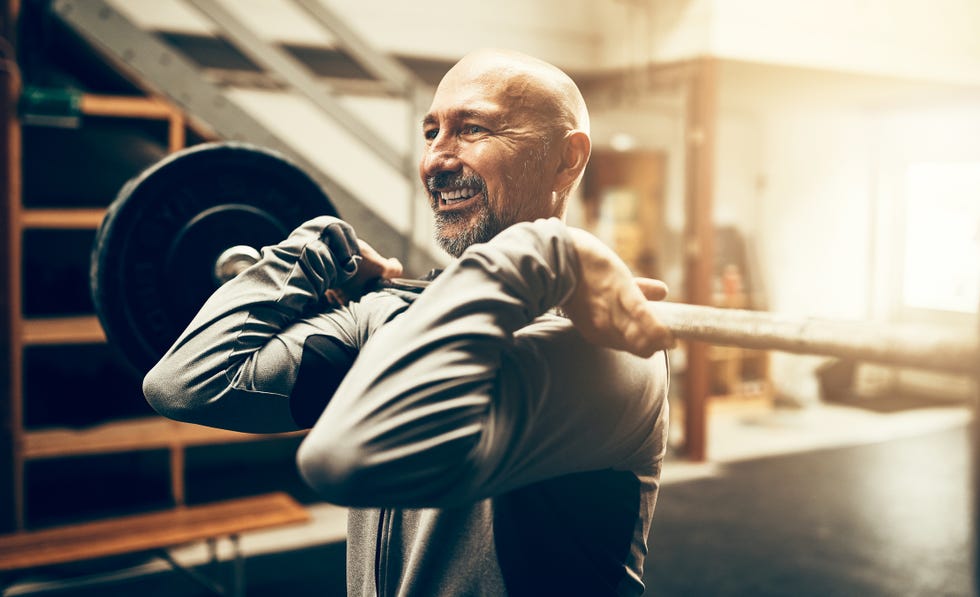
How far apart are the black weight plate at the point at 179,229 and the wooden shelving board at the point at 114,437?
2052mm

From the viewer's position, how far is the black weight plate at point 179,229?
118 centimetres

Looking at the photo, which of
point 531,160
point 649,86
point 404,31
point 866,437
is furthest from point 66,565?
point 866,437

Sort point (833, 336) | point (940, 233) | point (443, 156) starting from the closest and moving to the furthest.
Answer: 1. point (833, 336)
2. point (443, 156)
3. point (940, 233)

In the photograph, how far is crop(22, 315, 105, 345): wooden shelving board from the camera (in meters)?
3.06

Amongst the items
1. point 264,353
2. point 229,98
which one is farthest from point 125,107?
point 264,353

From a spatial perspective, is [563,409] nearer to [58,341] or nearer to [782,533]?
[58,341]

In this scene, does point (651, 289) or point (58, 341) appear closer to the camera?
point (651, 289)

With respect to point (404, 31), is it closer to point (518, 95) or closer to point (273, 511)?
point (273, 511)

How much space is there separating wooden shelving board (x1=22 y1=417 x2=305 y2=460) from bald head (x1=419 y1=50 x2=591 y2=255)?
→ 2.42 metres

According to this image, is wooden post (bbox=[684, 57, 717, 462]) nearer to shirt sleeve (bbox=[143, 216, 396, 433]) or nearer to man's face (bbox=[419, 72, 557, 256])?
man's face (bbox=[419, 72, 557, 256])

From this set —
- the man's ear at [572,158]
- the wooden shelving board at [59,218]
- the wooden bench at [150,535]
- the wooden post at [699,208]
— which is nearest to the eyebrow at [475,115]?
the man's ear at [572,158]

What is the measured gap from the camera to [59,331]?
311 centimetres

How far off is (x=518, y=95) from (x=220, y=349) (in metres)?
0.48

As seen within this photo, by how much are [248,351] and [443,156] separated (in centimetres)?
34
